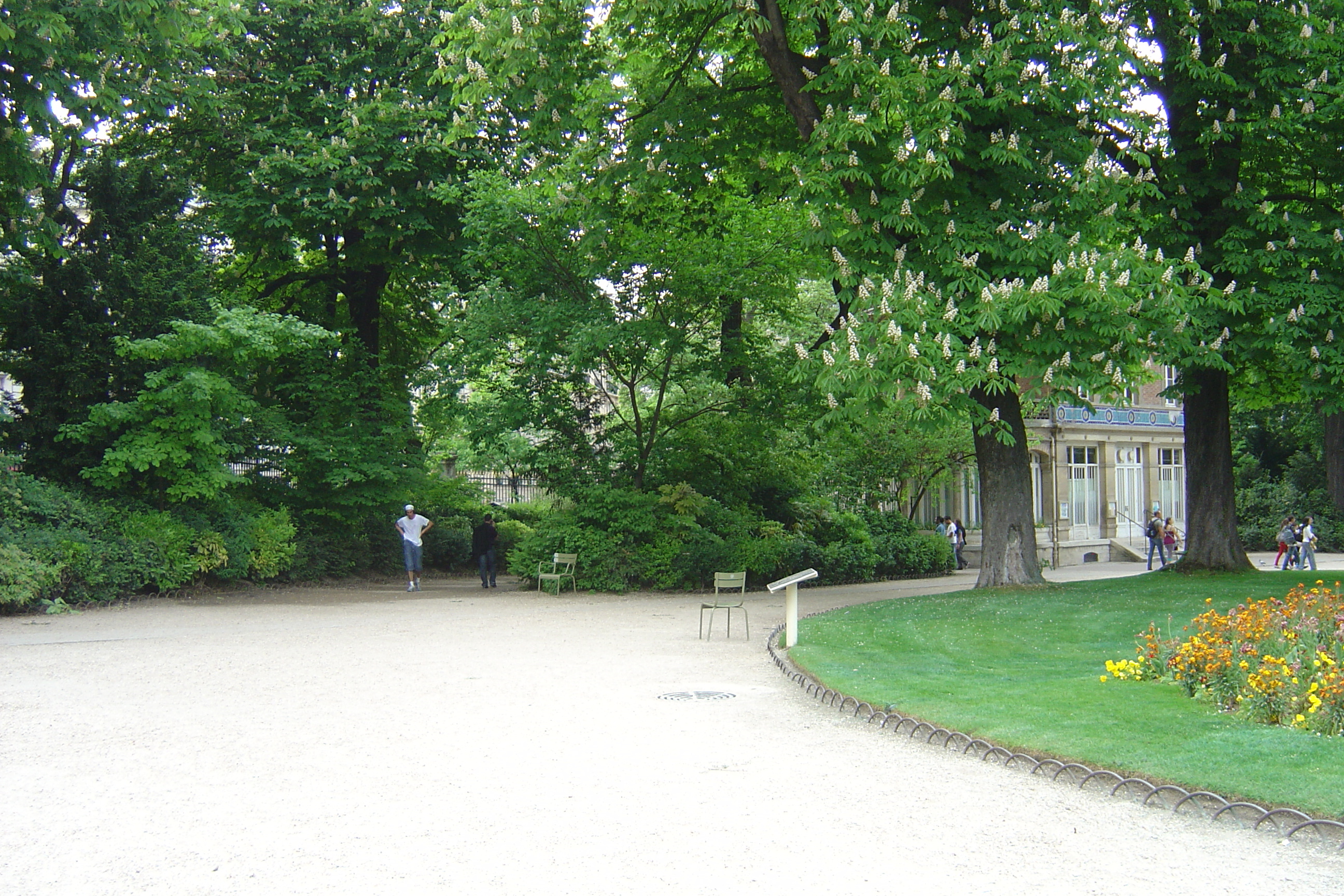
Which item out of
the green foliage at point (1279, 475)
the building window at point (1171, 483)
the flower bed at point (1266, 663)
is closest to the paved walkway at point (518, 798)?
the flower bed at point (1266, 663)

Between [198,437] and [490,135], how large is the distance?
1047 cm

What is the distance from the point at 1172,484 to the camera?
4994cm

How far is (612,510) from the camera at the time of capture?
2331 centimetres

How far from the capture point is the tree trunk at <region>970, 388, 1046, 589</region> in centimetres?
1881

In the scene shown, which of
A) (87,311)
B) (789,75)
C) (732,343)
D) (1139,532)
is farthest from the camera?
(1139,532)

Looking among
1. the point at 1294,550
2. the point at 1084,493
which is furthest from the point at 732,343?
the point at 1084,493

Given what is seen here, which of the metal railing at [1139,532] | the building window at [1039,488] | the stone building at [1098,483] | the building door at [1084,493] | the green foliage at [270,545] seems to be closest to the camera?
the green foliage at [270,545]

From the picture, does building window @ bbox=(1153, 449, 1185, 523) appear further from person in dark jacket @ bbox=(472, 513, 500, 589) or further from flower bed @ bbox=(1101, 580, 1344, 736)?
flower bed @ bbox=(1101, 580, 1344, 736)

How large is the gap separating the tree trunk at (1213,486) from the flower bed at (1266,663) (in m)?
9.59

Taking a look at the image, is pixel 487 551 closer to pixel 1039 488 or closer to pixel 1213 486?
pixel 1213 486

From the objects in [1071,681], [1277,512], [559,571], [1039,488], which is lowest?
[1071,681]

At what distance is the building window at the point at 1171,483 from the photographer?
162 ft

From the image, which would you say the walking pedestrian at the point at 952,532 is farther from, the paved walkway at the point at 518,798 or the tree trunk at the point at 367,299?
the paved walkway at the point at 518,798

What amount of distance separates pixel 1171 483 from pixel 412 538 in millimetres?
37998
